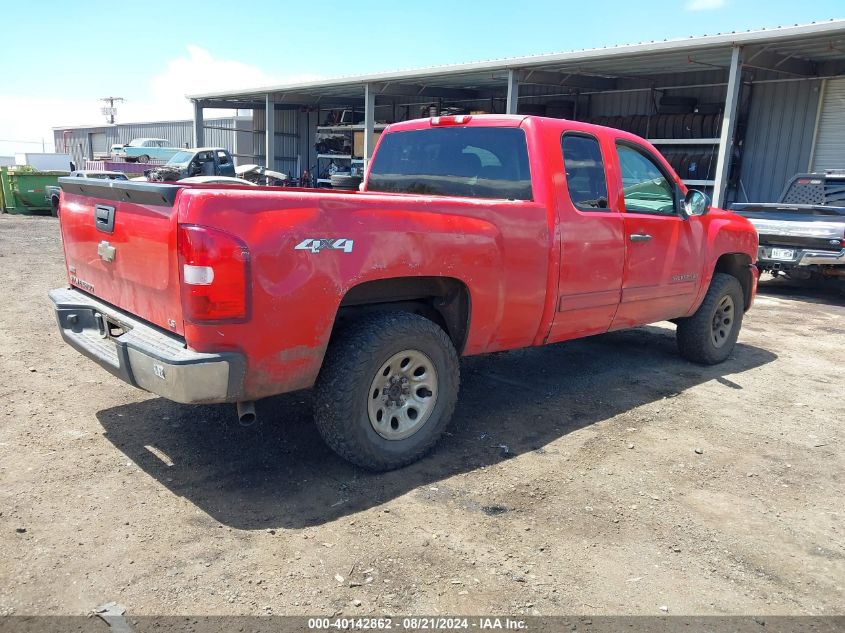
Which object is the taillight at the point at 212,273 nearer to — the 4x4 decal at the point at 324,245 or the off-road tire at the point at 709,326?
the 4x4 decal at the point at 324,245

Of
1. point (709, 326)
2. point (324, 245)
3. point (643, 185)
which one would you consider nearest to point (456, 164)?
point (643, 185)

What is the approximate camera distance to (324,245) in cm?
323

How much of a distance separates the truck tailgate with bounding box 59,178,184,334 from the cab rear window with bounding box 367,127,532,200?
2.12 metres

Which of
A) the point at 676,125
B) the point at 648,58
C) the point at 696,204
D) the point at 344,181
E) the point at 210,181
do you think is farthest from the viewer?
the point at 676,125

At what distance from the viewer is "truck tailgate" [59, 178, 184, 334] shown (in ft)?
10.3

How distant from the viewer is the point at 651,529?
10.8 feet

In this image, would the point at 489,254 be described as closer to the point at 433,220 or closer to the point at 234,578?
the point at 433,220

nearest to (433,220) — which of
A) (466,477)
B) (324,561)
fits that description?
(466,477)

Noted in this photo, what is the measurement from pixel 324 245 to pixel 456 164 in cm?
186

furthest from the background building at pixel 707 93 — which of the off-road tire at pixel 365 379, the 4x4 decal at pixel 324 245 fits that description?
the 4x4 decal at pixel 324 245

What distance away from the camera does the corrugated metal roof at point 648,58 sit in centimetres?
1103

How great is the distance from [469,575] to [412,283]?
1.64 metres

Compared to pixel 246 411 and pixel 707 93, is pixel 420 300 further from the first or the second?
pixel 707 93

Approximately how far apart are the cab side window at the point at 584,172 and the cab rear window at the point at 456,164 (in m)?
0.34
